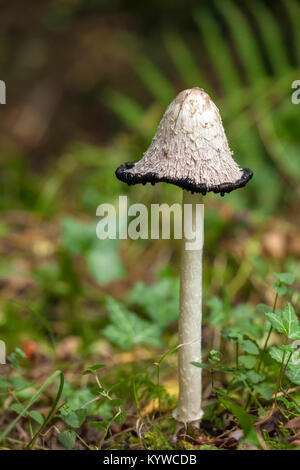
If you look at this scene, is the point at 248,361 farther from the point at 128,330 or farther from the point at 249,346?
the point at 128,330

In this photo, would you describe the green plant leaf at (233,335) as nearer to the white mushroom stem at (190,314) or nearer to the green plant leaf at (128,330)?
the white mushroom stem at (190,314)

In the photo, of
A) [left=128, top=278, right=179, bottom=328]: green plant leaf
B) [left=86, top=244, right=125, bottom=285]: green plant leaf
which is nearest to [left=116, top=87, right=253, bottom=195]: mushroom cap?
[left=128, top=278, right=179, bottom=328]: green plant leaf

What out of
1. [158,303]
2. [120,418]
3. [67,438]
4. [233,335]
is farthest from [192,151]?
[158,303]

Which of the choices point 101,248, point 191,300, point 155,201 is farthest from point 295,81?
point 191,300

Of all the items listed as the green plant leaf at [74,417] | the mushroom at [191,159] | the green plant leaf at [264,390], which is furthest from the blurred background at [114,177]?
the mushroom at [191,159]

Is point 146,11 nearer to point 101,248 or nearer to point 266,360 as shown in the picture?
Answer: point 101,248

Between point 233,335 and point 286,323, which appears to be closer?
point 286,323
